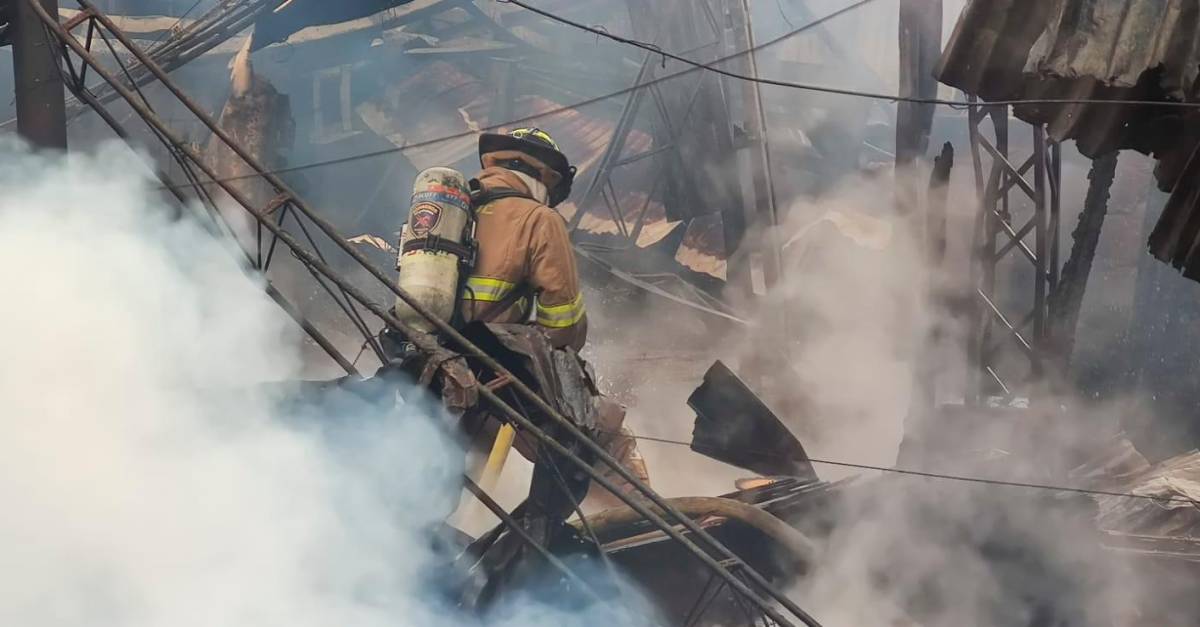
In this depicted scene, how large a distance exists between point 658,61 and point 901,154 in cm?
444

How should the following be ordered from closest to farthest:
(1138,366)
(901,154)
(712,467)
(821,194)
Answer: (901,154), (712,467), (1138,366), (821,194)

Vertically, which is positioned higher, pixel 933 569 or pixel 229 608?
pixel 229 608

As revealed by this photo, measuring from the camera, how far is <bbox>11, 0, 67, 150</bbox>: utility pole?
645 centimetres

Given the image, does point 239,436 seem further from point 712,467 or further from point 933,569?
point 712,467

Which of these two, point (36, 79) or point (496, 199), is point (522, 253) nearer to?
point (496, 199)

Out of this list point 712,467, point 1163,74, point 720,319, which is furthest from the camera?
point 720,319

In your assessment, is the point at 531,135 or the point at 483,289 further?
the point at 531,135

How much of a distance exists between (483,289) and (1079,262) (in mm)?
4952

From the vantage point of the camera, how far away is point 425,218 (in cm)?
747

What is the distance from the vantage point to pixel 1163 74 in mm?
5836

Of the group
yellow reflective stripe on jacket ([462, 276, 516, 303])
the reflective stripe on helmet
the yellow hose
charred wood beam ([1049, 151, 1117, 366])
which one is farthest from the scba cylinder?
charred wood beam ([1049, 151, 1117, 366])

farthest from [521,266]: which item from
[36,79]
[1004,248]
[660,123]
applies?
[660,123]

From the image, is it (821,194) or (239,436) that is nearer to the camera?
(239,436)

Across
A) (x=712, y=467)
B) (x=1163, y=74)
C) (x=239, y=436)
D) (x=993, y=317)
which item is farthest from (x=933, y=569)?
(x=239, y=436)
